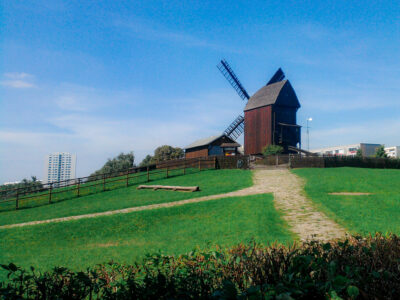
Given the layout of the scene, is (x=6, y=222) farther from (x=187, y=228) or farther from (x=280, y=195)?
(x=280, y=195)

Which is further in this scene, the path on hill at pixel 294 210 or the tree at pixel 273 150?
the tree at pixel 273 150

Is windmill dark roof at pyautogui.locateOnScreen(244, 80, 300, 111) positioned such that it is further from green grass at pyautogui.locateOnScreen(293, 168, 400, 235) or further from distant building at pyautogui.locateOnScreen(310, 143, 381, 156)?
distant building at pyautogui.locateOnScreen(310, 143, 381, 156)

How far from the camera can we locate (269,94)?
4759 centimetres

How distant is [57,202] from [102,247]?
1555 cm

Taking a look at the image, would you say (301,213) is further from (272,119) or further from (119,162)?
(119,162)

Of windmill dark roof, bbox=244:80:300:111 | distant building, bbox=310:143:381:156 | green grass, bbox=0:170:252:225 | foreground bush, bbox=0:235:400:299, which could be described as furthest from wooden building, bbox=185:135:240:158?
distant building, bbox=310:143:381:156

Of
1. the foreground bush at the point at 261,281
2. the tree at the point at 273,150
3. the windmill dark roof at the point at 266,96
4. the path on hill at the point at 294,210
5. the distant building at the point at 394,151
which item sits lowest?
the path on hill at the point at 294,210

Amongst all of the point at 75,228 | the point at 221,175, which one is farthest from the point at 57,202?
the point at 221,175

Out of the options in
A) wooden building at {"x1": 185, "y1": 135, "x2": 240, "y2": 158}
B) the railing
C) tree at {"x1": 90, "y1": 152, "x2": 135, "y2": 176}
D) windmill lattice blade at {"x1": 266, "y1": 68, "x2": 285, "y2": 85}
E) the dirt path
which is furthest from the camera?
tree at {"x1": 90, "y1": 152, "x2": 135, "y2": 176}

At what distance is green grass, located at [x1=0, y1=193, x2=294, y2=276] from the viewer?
9.49 meters

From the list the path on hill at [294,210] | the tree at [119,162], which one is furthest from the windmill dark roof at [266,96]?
the tree at [119,162]

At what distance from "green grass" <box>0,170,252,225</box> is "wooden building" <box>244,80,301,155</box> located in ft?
56.2

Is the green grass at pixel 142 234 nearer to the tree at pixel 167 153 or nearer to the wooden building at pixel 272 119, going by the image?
the wooden building at pixel 272 119

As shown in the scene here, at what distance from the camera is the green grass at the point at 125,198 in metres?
19.2
